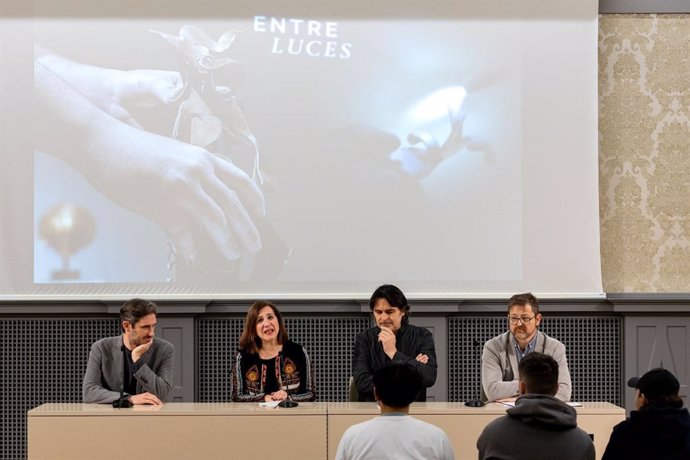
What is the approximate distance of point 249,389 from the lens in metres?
4.23

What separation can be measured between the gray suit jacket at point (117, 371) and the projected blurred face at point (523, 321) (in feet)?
5.20

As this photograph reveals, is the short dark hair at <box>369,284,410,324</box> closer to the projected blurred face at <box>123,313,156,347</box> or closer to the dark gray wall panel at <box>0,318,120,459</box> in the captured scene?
the projected blurred face at <box>123,313,156,347</box>

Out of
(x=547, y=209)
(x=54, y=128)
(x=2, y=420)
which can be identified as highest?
(x=54, y=128)

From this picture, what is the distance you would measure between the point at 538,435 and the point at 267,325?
1.79 m

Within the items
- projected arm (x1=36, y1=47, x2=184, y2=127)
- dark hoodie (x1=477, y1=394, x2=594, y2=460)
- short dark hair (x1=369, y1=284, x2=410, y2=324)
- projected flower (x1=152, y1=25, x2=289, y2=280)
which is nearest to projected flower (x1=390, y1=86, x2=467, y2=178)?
projected flower (x1=152, y1=25, x2=289, y2=280)

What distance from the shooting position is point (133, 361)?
14.1 ft

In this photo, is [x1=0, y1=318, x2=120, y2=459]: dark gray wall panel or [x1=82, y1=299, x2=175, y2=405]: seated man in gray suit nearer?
[x1=82, y1=299, x2=175, y2=405]: seated man in gray suit

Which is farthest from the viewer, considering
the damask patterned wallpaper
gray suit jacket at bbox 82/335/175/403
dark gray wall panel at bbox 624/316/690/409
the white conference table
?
the damask patterned wallpaper

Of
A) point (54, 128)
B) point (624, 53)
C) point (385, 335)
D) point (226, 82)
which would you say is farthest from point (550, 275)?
point (54, 128)

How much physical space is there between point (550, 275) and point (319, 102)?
1.77 m

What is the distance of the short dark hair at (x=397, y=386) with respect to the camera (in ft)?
9.19

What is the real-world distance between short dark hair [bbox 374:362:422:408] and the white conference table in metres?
0.79

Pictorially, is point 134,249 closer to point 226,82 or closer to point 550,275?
point 226,82

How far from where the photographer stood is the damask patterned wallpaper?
591 cm
